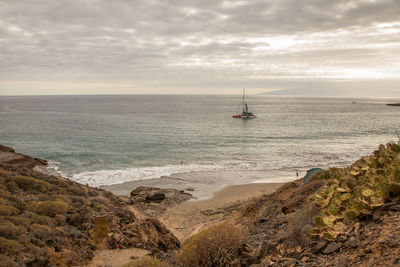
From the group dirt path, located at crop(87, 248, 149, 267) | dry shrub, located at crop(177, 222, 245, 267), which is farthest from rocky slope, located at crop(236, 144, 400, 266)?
dirt path, located at crop(87, 248, 149, 267)

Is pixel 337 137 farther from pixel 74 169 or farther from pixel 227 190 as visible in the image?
pixel 74 169

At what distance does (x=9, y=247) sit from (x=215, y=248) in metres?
5.60

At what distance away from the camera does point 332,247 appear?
16.5 feet

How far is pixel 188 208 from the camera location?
19.2 meters

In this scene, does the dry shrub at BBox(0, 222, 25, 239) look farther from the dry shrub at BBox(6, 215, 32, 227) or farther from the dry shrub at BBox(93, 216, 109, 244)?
the dry shrub at BBox(93, 216, 109, 244)

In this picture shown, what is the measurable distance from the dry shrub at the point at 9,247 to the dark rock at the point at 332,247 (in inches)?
306

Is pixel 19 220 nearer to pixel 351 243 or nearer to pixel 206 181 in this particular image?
pixel 351 243

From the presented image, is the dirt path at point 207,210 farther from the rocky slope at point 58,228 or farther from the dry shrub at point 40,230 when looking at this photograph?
the dry shrub at point 40,230

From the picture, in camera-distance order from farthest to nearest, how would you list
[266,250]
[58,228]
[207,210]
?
[207,210] < [58,228] < [266,250]

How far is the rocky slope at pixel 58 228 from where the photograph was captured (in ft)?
25.3

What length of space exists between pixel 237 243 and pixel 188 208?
12.7 m

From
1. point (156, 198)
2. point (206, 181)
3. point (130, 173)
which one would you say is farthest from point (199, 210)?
point (130, 173)

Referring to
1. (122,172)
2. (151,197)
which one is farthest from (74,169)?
(151,197)

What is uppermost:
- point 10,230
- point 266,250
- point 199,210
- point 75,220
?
point 266,250
